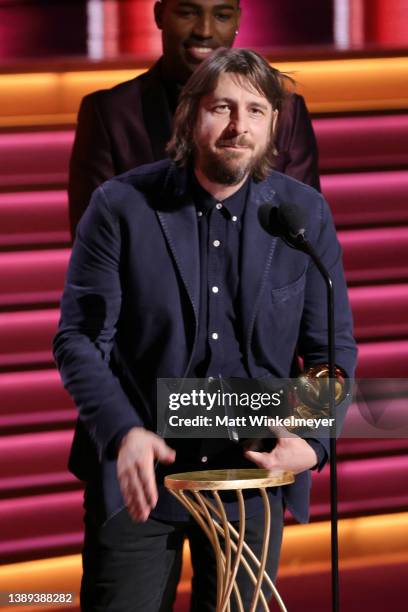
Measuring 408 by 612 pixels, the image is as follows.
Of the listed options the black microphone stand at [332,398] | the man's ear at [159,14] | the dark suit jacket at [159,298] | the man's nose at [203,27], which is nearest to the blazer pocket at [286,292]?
the dark suit jacket at [159,298]

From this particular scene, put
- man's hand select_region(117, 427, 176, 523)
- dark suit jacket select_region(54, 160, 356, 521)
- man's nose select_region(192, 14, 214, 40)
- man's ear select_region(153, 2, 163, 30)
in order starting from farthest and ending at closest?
man's ear select_region(153, 2, 163, 30) < man's nose select_region(192, 14, 214, 40) < dark suit jacket select_region(54, 160, 356, 521) < man's hand select_region(117, 427, 176, 523)

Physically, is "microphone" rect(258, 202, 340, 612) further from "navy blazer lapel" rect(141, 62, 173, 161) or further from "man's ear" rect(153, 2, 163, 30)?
"man's ear" rect(153, 2, 163, 30)

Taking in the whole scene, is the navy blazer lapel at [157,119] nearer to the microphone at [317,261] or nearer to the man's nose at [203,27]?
the man's nose at [203,27]

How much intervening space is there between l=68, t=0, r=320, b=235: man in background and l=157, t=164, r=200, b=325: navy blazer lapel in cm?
44

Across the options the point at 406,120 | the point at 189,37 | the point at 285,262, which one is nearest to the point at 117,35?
the point at 189,37

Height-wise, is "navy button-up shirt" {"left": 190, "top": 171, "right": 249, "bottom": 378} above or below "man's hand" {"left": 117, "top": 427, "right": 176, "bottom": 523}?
above

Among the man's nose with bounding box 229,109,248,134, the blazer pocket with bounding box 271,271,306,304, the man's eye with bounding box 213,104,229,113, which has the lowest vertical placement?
the blazer pocket with bounding box 271,271,306,304

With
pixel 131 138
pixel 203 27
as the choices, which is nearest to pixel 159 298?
pixel 131 138

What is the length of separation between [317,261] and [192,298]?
0.86ft

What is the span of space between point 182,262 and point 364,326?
4.26 ft

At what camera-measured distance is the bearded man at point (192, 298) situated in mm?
1812

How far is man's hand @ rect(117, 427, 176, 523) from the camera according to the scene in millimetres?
1576

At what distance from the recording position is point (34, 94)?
108 inches

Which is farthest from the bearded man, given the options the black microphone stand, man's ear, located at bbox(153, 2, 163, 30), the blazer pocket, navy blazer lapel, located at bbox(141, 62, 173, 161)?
man's ear, located at bbox(153, 2, 163, 30)
